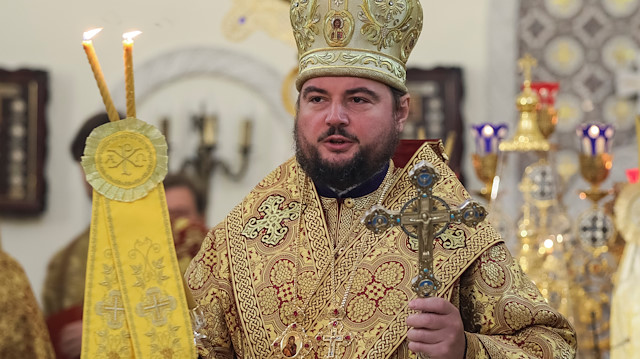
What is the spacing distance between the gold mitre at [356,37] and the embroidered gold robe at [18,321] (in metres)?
1.98

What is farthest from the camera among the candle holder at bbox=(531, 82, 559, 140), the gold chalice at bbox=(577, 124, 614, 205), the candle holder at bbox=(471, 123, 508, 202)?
the candle holder at bbox=(531, 82, 559, 140)

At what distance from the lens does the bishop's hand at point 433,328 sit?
2633 mm

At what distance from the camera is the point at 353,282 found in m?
3.14

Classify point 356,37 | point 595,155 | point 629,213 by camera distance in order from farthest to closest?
point 595,155 < point 629,213 < point 356,37

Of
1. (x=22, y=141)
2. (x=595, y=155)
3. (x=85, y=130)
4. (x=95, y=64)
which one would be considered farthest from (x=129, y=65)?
(x=22, y=141)

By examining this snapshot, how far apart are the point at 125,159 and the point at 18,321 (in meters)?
2.05

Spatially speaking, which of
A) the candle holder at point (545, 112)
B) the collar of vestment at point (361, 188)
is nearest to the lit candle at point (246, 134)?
the candle holder at point (545, 112)

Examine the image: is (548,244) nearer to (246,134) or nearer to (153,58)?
(246,134)

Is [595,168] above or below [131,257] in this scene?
below

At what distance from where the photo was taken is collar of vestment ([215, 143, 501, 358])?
308cm

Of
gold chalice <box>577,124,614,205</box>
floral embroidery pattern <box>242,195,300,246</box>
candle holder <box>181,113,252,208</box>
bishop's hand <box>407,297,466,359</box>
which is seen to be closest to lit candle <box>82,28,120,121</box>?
floral embroidery pattern <box>242,195,300,246</box>

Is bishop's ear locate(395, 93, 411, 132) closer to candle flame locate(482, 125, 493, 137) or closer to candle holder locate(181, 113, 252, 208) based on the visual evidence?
candle flame locate(482, 125, 493, 137)

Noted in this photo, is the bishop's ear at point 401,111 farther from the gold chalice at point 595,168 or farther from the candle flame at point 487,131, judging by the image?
the gold chalice at point 595,168

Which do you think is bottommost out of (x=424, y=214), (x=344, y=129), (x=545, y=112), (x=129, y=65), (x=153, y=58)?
(x=424, y=214)
